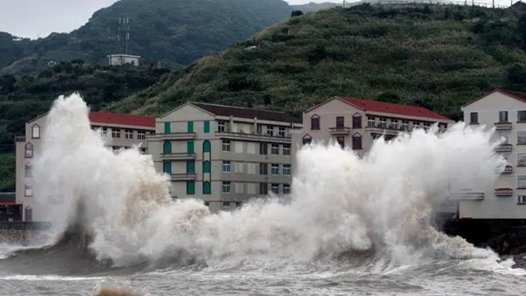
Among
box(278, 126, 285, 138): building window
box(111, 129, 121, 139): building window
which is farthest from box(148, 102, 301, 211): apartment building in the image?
box(111, 129, 121, 139): building window

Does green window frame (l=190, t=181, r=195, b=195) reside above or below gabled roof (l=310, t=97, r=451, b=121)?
below

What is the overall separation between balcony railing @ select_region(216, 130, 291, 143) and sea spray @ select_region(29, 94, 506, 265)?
1130 cm

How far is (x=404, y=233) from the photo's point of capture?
241 feet

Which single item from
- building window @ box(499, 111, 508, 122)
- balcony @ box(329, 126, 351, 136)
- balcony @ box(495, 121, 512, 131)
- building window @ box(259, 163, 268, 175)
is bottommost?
building window @ box(259, 163, 268, 175)

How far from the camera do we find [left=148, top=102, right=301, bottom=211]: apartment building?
97188 millimetres

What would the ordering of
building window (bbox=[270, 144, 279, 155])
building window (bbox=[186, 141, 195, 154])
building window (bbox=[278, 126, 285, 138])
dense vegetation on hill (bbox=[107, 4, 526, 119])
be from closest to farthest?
building window (bbox=[186, 141, 195, 154]) → building window (bbox=[270, 144, 279, 155]) → building window (bbox=[278, 126, 285, 138]) → dense vegetation on hill (bbox=[107, 4, 526, 119])

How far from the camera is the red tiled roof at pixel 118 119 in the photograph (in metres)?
105

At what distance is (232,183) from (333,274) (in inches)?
1056

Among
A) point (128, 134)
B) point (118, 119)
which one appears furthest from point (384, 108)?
point (118, 119)

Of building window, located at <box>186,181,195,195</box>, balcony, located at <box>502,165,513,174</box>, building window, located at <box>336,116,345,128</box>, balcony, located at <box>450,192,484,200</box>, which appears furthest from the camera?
building window, located at <box>186,181,195,195</box>

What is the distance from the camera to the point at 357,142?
92.4 metres

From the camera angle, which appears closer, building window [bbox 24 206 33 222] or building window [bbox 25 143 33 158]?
building window [bbox 24 206 33 222]

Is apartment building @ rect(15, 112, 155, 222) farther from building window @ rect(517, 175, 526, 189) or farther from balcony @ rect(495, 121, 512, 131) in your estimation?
building window @ rect(517, 175, 526, 189)

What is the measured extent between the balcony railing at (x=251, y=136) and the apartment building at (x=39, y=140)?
8818 mm
